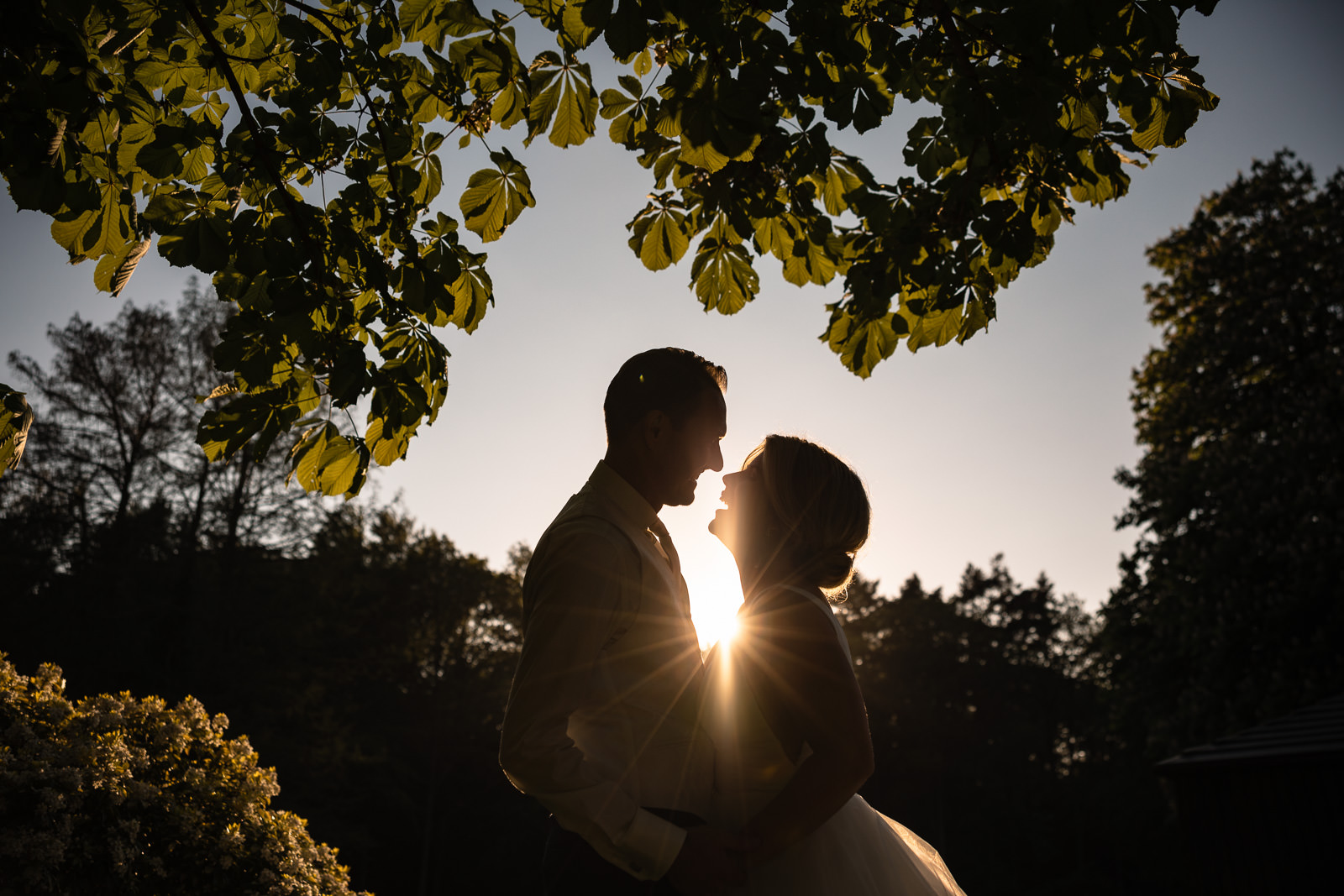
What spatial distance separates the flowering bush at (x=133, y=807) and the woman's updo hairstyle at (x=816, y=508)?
5.47m

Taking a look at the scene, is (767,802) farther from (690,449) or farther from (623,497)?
(690,449)

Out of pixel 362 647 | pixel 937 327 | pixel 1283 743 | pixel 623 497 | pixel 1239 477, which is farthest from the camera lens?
pixel 362 647

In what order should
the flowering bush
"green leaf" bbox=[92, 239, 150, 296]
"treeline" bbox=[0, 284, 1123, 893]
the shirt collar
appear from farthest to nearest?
"treeline" bbox=[0, 284, 1123, 893] → the flowering bush → "green leaf" bbox=[92, 239, 150, 296] → the shirt collar

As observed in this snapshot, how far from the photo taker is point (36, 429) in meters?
20.3

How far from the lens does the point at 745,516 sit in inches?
128

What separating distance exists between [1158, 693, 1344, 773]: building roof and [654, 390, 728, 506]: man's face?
1315cm

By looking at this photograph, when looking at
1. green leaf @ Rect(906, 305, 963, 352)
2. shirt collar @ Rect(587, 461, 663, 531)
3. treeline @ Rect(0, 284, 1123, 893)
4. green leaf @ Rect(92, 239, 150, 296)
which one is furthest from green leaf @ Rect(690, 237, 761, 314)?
treeline @ Rect(0, 284, 1123, 893)

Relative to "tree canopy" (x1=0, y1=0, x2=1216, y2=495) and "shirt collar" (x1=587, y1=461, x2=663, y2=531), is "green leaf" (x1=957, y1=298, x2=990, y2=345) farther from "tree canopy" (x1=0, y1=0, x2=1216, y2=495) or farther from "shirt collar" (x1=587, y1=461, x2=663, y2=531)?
"shirt collar" (x1=587, y1=461, x2=663, y2=531)

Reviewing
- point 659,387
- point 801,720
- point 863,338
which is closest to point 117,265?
point 659,387

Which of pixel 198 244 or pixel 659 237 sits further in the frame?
pixel 659 237

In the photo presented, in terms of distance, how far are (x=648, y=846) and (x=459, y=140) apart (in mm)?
2955

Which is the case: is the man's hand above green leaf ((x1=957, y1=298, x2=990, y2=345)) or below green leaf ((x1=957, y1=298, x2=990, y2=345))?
below

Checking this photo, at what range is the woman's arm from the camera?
257cm

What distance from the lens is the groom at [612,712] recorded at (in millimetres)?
2350
